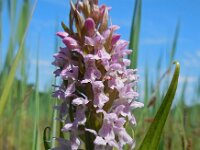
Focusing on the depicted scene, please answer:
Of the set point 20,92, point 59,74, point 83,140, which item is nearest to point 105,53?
point 59,74

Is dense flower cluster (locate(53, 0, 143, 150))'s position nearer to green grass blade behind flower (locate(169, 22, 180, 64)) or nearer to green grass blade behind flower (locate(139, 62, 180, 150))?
green grass blade behind flower (locate(139, 62, 180, 150))

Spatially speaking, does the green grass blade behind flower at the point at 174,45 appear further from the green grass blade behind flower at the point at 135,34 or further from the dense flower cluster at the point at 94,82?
the dense flower cluster at the point at 94,82

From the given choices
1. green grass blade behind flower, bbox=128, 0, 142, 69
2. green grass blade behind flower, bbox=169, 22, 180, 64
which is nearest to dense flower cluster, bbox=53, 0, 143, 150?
green grass blade behind flower, bbox=128, 0, 142, 69

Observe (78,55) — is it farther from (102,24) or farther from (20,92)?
(20,92)

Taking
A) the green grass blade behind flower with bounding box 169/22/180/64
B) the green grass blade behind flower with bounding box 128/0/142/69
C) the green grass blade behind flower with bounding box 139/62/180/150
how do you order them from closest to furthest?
the green grass blade behind flower with bounding box 139/62/180/150, the green grass blade behind flower with bounding box 128/0/142/69, the green grass blade behind flower with bounding box 169/22/180/64

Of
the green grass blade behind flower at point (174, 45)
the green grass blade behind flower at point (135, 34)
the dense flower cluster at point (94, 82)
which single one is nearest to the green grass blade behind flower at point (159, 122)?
the dense flower cluster at point (94, 82)

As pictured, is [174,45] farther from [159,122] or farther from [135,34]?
[159,122]
